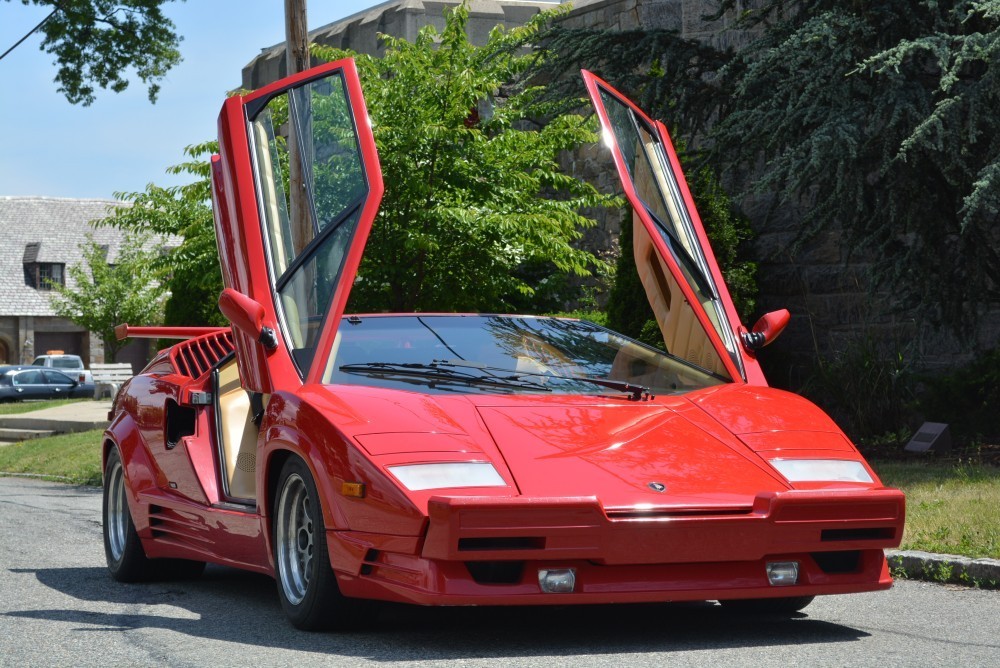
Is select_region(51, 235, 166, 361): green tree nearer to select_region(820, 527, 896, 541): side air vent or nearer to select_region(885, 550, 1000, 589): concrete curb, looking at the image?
select_region(885, 550, 1000, 589): concrete curb

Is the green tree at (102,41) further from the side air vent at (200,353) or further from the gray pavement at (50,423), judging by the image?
the side air vent at (200,353)

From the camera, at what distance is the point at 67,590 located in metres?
6.95

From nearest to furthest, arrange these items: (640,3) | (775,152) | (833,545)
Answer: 1. (833,545)
2. (775,152)
3. (640,3)

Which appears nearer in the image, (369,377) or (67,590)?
(369,377)

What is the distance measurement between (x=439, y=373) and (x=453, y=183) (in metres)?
8.98

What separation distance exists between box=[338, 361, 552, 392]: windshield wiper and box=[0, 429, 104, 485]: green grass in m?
11.3

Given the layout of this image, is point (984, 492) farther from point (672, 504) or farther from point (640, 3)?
point (640, 3)

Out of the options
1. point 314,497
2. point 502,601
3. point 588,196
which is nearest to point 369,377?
point 314,497

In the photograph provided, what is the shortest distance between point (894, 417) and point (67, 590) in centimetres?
893

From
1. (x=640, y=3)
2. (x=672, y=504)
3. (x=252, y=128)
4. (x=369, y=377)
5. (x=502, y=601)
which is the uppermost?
(x=640, y=3)

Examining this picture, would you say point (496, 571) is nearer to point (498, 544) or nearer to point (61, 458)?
point (498, 544)

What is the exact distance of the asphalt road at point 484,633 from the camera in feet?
16.0

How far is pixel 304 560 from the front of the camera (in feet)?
18.0

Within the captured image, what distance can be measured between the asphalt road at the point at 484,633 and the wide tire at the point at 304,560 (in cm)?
9
